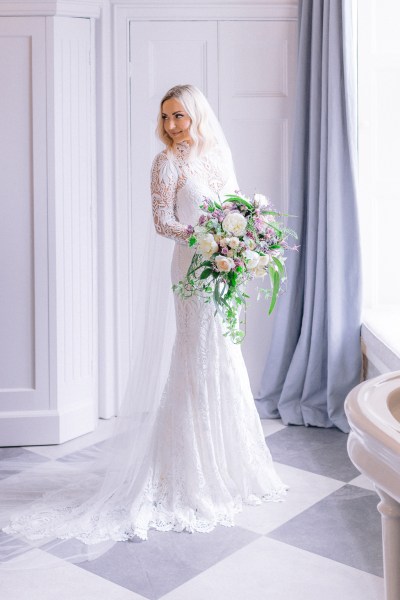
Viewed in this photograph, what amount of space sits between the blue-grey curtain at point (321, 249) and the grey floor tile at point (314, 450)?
0.10 m

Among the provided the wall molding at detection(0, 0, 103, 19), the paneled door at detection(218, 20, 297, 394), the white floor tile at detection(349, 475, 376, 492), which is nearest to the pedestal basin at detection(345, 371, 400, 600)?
the white floor tile at detection(349, 475, 376, 492)

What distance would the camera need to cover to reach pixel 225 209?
9.20 ft

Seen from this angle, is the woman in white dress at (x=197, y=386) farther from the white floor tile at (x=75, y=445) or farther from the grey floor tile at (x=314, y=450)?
the white floor tile at (x=75, y=445)

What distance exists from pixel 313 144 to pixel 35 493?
222cm

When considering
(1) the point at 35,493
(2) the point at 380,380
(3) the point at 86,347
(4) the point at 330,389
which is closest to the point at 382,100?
(4) the point at 330,389

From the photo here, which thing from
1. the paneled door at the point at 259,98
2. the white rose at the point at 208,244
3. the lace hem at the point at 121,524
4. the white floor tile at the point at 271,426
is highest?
the paneled door at the point at 259,98

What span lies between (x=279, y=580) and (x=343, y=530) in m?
0.46

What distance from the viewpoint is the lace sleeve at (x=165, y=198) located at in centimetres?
294

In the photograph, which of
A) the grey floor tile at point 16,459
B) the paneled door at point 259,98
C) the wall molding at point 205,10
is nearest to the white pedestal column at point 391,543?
the grey floor tile at point 16,459

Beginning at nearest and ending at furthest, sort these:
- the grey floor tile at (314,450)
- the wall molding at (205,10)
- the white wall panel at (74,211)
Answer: the grey floor tile at (314,450), the white wall panel at (74,211), the wall molding at (205,10)

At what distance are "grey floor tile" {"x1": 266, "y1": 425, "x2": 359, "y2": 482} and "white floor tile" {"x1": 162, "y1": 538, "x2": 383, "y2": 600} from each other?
2.69 feet

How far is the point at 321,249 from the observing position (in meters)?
3.98

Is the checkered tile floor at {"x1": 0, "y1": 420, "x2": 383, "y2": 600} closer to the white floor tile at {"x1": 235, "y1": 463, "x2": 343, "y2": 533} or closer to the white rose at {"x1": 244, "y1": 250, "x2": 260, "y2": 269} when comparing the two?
the white floor tile at {"x1": 235, "y1": 463, "x2": 343, "y2": 533}

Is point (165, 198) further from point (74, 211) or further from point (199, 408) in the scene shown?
point (74, 211)
